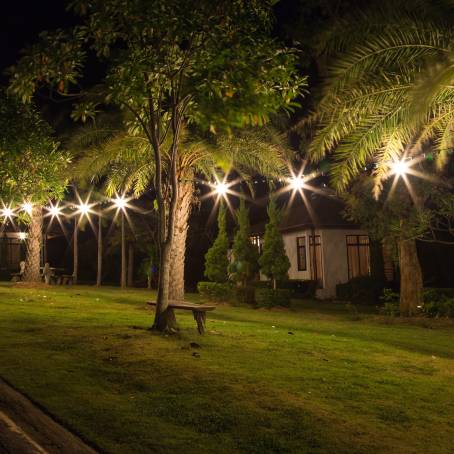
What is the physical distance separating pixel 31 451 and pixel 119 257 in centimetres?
3778

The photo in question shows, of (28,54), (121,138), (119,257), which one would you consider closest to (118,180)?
(121,138)

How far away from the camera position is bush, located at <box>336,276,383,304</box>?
25094mm

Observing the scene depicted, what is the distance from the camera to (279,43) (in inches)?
394

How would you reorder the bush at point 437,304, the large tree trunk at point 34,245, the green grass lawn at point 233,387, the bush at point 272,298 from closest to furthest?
1. the green grass lawn at point 233,387
2. the bush at point 437,304
3. the bush at point 272,298
4. the large tree trunk at point 34,245

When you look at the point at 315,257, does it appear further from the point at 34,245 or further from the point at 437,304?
the point at 34,245

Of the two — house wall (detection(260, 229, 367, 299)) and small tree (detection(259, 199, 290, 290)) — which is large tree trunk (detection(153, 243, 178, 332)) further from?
house wall (detection(260, 229, 367, 299))

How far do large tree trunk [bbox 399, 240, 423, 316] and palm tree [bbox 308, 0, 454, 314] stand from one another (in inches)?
283

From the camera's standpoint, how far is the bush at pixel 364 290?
988 inches

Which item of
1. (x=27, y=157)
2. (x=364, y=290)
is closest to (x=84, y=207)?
(x=364, y=290)

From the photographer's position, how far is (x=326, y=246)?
2867cm

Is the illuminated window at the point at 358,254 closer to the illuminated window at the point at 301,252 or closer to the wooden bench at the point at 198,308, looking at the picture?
the illuminated window at the point at 301,252

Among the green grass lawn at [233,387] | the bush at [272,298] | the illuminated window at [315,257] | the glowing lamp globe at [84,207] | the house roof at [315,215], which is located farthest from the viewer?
the glowing lamp globe at [84,207]

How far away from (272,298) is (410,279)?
5080mm

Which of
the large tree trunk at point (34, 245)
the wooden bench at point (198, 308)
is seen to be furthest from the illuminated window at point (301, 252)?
the wooden bench at point (198, 308)
